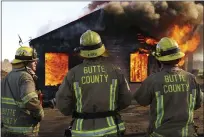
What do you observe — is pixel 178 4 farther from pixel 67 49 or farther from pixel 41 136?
pixel 41 136

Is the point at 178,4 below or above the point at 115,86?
above

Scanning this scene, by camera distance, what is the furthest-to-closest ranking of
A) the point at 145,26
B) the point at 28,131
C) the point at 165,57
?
1. the point at 145,26
2. the point at 28,131
3. the point at 165,57

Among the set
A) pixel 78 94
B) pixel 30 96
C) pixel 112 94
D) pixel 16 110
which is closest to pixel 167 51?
pixel 112 94

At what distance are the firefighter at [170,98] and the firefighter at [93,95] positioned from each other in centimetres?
31

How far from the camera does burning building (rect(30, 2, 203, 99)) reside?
599 inches

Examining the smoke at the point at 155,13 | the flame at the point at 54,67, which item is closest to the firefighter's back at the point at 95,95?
the flame at the point at 54,67

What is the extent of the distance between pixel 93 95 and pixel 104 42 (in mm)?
12337

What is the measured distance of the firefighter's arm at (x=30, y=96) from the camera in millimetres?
3983

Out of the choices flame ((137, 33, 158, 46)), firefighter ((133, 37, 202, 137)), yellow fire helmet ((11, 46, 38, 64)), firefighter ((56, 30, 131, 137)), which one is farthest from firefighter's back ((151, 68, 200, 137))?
flame ((137, 33, 158, 46))

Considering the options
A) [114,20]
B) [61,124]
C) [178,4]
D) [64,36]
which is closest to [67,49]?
[64,36]

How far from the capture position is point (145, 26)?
1703cm

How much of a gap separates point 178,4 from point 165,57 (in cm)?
1570

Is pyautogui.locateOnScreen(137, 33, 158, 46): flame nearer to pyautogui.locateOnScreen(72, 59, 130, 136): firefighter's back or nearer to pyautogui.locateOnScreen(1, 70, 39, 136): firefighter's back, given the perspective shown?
pyautogui.locateOnScreen(1, 70, 39, 136): firefighter's back

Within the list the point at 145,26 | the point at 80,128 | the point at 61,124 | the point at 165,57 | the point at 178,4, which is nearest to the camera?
the point at 80,128
